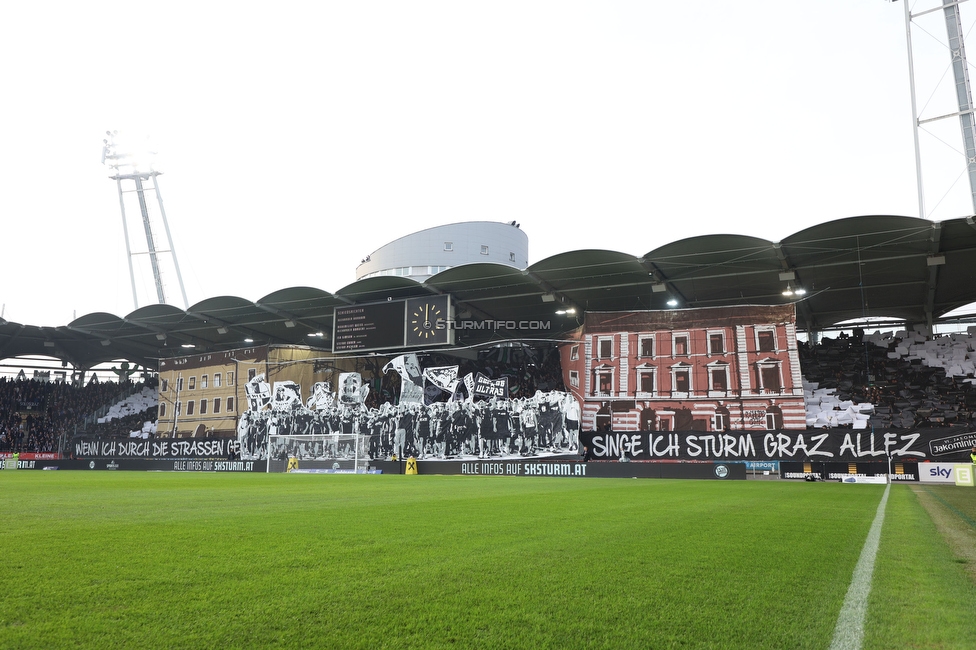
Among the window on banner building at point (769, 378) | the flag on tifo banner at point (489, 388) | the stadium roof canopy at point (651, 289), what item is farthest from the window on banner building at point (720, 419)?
the flag on tifo banner at point (489, 388)

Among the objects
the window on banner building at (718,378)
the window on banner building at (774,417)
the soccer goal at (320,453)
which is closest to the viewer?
the window on banner building at (774,417)

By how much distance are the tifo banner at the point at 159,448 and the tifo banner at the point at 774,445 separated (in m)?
23.6

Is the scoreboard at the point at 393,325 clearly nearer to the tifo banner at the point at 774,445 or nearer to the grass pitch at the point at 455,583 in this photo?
the tifo banner at the point at 774,445

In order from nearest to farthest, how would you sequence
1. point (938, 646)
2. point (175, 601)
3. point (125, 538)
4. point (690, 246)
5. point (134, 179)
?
point (938, 646)
point (175, 601)
point (125, 538)
point (690, 246)
point (134, 179)

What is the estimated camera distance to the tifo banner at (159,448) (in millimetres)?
41156

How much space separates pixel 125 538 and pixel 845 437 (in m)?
28.3

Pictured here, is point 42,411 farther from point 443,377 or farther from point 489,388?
point 489,388

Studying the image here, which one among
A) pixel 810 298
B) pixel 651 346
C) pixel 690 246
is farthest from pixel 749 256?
pixel 810 298

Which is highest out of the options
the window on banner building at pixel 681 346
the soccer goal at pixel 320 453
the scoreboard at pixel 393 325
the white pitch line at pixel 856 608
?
the scoreboard at pixel 393 325

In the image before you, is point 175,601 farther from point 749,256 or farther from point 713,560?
point 749,256

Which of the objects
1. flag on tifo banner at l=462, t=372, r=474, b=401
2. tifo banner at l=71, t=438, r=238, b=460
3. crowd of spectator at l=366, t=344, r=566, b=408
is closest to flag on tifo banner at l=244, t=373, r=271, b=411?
tifo banner at l=71, t=438, r=238, b=460

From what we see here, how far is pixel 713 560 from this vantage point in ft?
17.8

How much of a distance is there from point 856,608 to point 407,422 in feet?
114

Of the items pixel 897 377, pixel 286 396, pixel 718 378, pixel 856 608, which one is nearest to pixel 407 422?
pixel 286 396
